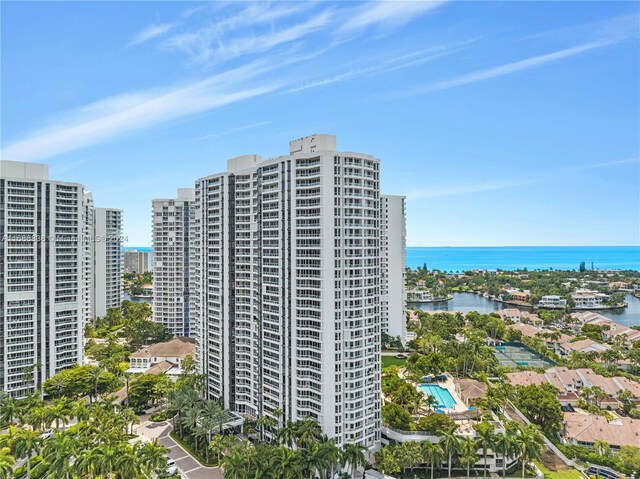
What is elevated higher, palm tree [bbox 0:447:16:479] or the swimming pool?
palm tree [bbox 0:447:16:479]

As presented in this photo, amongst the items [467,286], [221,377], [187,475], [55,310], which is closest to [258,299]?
[221,377]

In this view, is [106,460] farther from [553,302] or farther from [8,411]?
[553,302]

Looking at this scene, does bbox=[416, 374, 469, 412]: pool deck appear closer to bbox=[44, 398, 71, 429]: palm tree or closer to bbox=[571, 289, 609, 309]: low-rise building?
bbox=[44, 398, 71, 429]: palm tree

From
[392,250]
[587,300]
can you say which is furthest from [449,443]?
[587,300]

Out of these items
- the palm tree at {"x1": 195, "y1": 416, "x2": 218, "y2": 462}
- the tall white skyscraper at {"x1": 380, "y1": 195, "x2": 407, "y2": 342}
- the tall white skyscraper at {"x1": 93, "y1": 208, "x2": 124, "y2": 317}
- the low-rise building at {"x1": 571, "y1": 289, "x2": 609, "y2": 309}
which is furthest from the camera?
the low-rise building at {"x1": 571, "y1": 289, "x2": 609, "y2": 309}

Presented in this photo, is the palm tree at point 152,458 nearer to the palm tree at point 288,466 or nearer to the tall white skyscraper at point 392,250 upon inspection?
the palm tree at point 288,466

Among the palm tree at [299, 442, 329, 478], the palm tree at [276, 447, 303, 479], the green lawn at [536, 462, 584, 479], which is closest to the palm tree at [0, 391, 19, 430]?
the palm tree at [276, 447, 303, 479]

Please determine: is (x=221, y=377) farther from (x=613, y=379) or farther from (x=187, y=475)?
(x=613, y=379)

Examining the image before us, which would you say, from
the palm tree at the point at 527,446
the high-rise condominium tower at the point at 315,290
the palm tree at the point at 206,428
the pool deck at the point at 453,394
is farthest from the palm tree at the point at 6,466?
the pool deck at the point at 453,394
